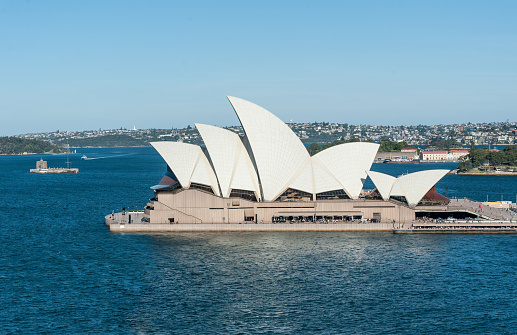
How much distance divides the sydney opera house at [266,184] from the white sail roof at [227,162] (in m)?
0.12

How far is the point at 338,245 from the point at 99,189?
71.8m

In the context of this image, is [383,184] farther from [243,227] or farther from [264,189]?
[243,227]

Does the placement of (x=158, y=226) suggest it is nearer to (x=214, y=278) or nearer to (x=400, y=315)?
(x=214, y=278)

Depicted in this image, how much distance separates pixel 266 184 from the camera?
68000 mm

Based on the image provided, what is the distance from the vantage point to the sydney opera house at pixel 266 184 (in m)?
66.9

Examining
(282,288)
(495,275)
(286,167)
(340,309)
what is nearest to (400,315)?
(340,309)

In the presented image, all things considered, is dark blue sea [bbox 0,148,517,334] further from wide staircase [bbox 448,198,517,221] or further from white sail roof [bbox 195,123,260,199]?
white sail roof [bbox 195,123,260,199]

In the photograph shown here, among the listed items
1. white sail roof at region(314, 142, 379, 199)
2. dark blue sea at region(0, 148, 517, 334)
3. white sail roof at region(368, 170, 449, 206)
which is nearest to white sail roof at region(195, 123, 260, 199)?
dark blue sea at region(0, 148, 517, 334)

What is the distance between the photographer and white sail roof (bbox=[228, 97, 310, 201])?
67000mm

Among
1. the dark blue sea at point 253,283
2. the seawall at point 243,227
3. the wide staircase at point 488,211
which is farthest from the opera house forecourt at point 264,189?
the dark blue sea at point 253,283

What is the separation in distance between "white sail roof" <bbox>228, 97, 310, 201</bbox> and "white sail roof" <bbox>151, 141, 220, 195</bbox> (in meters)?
6.29

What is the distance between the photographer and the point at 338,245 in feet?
188

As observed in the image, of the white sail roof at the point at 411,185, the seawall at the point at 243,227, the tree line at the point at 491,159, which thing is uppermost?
the tree line at the point at 491,159

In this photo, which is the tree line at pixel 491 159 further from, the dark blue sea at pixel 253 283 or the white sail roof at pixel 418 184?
the dark blue sea at pixel 253 283
